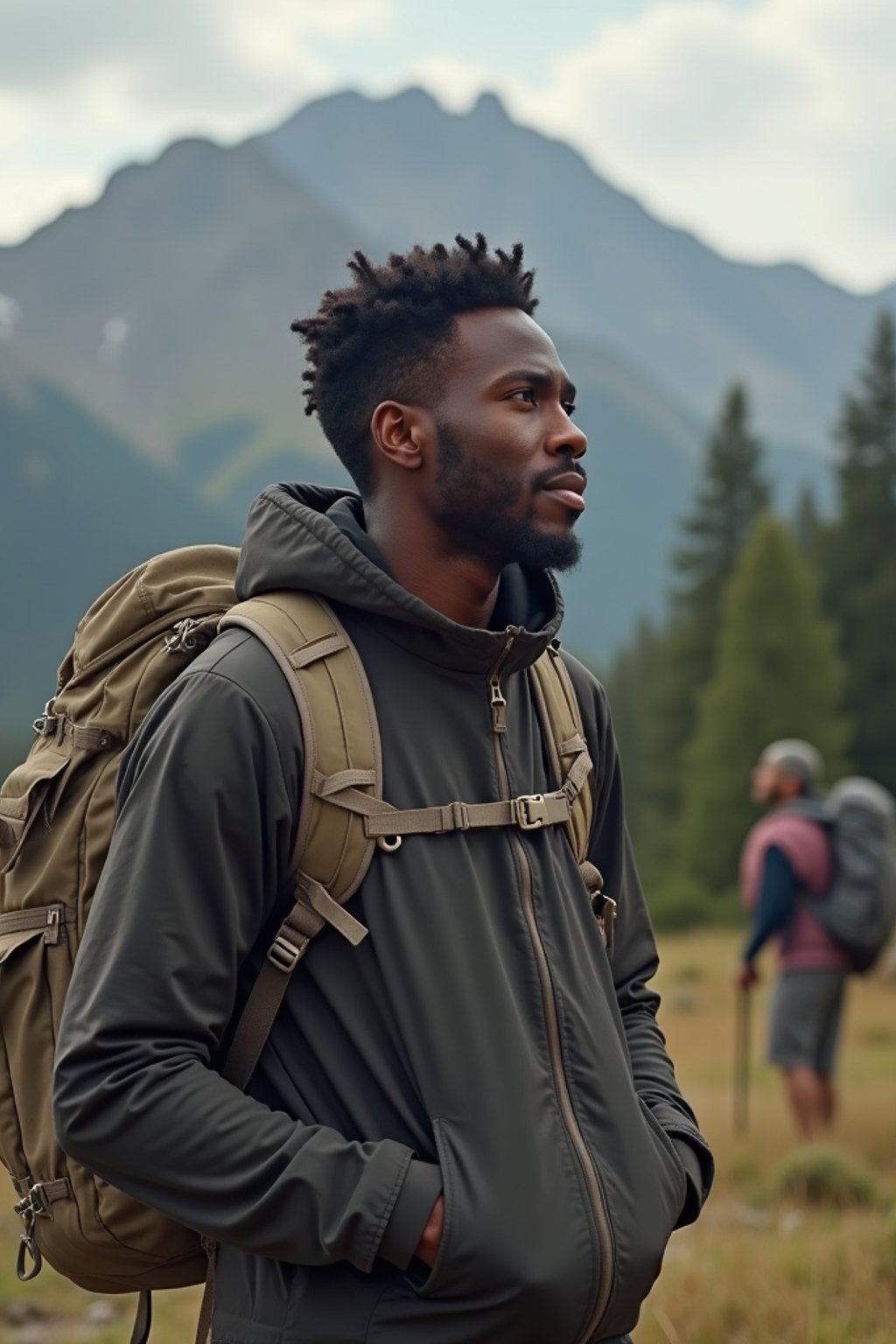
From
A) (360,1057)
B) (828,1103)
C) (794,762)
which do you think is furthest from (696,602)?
(360,1057)

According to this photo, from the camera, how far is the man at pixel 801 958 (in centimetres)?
1103

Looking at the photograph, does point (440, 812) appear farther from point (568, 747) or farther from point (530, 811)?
point (568, 747)

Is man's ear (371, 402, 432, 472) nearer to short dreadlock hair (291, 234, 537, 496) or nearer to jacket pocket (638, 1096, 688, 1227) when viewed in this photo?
short dreadlock hair (291, 234, 537, 496)

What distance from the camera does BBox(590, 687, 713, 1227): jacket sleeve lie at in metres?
2.99

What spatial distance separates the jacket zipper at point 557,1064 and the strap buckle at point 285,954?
0.37 m

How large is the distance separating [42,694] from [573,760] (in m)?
188

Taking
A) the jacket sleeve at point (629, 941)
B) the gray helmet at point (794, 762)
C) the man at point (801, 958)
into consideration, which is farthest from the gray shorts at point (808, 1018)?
the jacket sleeve at point (629, 941)

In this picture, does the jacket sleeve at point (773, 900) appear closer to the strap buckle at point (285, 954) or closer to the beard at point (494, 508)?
the beard at point (494, 508)

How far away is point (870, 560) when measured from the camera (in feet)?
146

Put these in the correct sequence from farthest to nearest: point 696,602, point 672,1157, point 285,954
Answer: point 696,602
point 672,1157
point 285,954

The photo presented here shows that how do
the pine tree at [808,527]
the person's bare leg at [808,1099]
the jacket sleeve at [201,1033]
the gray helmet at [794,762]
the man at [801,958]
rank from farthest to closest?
the pine tree at [808,527]
the gray helmet at [794,762]
the person's bare leg at [808,1099]
the man at [801,958]
the jacket sleeve at [201,1033]

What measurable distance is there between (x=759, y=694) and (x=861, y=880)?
98.9ft

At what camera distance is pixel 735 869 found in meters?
41.1

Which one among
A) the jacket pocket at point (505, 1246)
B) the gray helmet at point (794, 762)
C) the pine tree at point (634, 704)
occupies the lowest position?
the pine tree at point (634, 704)
